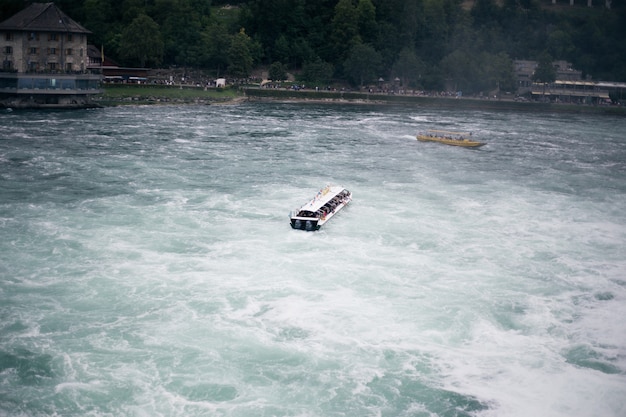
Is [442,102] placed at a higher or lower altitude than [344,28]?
lower

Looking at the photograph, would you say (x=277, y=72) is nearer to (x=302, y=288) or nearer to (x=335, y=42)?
(x=335, y=42)

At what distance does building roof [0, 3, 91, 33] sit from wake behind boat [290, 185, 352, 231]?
3052 inches

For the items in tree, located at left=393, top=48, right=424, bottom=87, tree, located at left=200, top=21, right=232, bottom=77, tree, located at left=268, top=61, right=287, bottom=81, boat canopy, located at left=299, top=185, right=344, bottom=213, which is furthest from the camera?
tree, located at left=393, top=48, right=424, bottom=87

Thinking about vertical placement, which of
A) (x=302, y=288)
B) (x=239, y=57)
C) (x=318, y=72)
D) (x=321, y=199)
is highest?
(x=239, y=57)

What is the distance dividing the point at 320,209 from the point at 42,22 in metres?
84.5

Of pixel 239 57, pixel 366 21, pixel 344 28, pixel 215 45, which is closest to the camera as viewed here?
pixel 239 57

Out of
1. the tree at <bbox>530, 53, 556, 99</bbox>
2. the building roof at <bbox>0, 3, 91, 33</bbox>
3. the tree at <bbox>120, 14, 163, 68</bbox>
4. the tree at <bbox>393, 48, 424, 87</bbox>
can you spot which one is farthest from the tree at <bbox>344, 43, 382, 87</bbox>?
the building roof at <bbox>0, 3, 91, 33</bbox>

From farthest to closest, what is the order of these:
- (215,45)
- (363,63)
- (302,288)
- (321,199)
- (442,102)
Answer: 1. (363,63)
2. (442,102)
3. (215,45)
4. (321,199)
5. (302,288)

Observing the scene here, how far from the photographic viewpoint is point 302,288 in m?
44.0

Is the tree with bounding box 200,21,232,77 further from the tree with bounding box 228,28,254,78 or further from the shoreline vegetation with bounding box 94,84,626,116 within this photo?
Answer: the shoreline vegetation with bounding box 94,84,626,116

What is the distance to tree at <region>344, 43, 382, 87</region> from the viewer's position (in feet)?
550

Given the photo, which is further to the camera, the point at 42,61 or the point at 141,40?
the point at 141,40

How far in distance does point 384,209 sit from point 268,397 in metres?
33.1

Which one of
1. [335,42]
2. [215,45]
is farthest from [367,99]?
[215,45]
